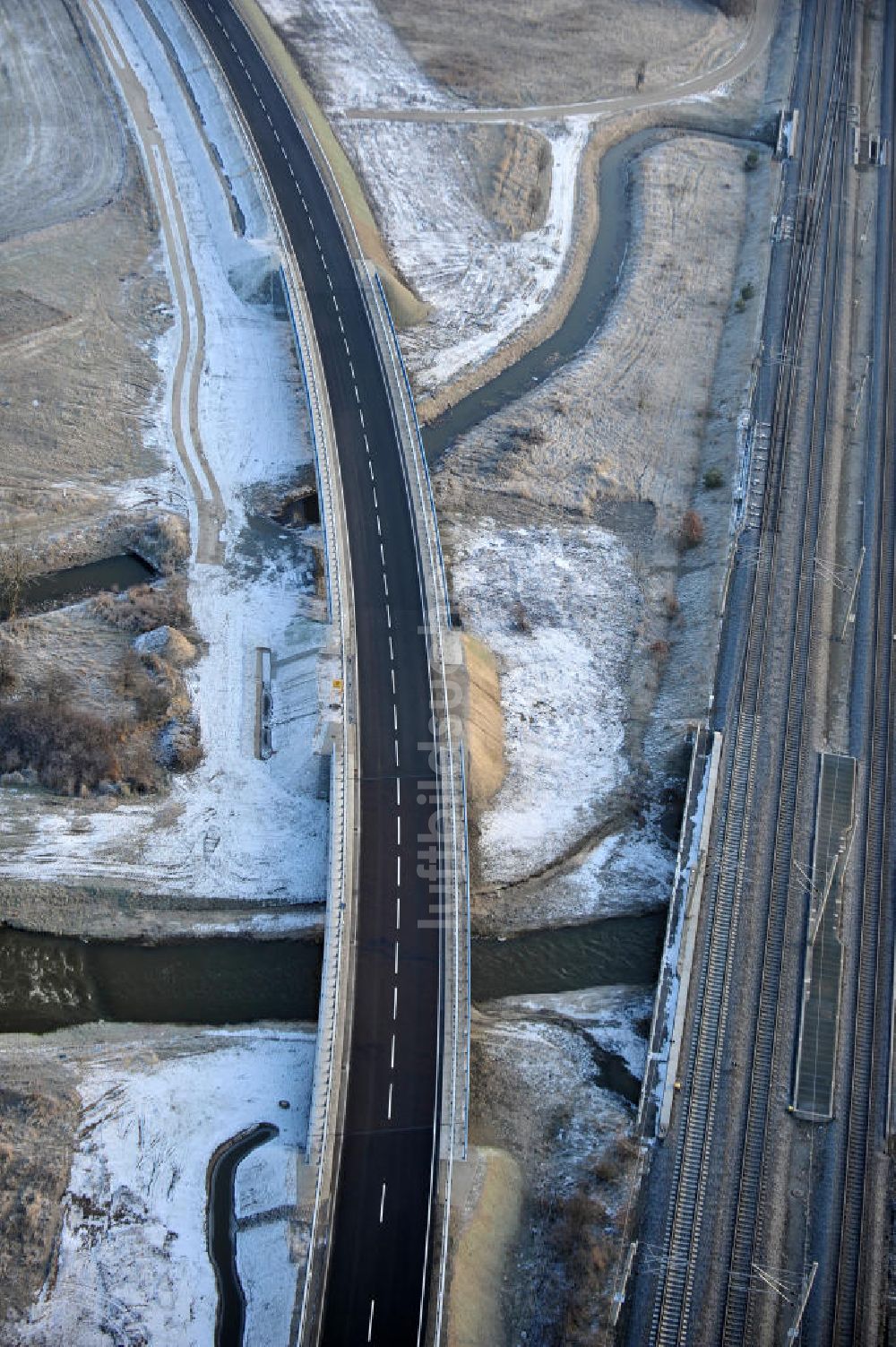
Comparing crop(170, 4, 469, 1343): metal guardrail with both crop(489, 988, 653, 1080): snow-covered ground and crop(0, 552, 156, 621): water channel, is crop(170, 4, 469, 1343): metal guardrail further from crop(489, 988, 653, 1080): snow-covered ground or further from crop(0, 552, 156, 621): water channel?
crop(0, 552, 156, 621): water channel

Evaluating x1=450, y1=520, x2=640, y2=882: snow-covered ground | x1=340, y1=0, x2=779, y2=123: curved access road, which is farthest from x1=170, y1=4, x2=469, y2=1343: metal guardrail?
x1=340, y1=0, x2=779, y2=123: curved access road

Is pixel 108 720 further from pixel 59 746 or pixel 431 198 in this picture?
pixel 431 198

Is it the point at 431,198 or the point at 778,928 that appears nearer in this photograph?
the point at 778,928

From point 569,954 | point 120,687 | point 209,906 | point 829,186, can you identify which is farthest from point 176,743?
point 829,186

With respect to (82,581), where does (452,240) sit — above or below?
above

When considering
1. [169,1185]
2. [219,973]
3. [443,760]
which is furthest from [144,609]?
[169,1185]

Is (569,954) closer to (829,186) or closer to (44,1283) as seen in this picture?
(44,1283)

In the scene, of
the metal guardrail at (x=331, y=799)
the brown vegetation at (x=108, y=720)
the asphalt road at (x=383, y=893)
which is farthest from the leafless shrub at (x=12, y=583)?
the asphalt road at (x=383, y=893)
